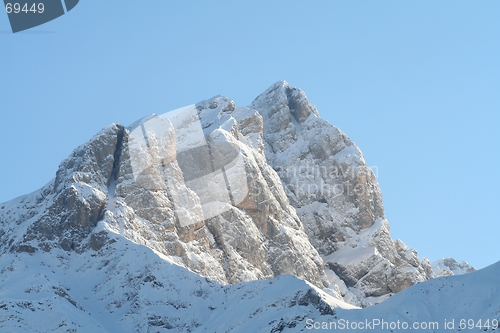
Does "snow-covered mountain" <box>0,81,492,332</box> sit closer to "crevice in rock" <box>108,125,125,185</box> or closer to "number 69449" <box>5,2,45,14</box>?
"crevice in rock" <box>108,125,125,185</box>

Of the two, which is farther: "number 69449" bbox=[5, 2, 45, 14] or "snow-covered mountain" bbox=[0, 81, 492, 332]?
"snow-covered mountain" bbox=[0, 81, 492, 332]

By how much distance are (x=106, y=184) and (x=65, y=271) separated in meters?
23.3

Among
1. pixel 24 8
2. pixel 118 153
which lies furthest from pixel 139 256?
pixel 24 8

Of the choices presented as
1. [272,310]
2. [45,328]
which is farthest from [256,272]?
[45,328]

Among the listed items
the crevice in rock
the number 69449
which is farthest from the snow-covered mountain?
the number 69449

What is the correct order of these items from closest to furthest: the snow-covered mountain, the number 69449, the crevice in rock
Answer: the number 69449, the snow-covered mountain, the crevice in rock

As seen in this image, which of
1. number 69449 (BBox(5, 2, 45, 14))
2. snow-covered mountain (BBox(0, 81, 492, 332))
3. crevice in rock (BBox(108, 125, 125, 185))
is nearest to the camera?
number 69449 (BBox(5, 2, 45, 14))

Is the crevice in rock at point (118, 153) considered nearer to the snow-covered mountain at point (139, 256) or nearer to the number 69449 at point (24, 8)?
the snow-covered mountain at point (139, 256)

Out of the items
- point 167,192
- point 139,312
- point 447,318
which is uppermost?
point 167,192

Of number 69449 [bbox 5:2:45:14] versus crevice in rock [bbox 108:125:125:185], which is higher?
number 69449 [bbox 5:2:45:14]

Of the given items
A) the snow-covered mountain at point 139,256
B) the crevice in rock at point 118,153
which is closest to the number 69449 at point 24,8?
the snow-covered mountain at point 139,256

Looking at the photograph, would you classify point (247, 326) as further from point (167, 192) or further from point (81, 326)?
point (167, 192)

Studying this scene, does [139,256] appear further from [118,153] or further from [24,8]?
[24,8]

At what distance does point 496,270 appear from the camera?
14612cm
